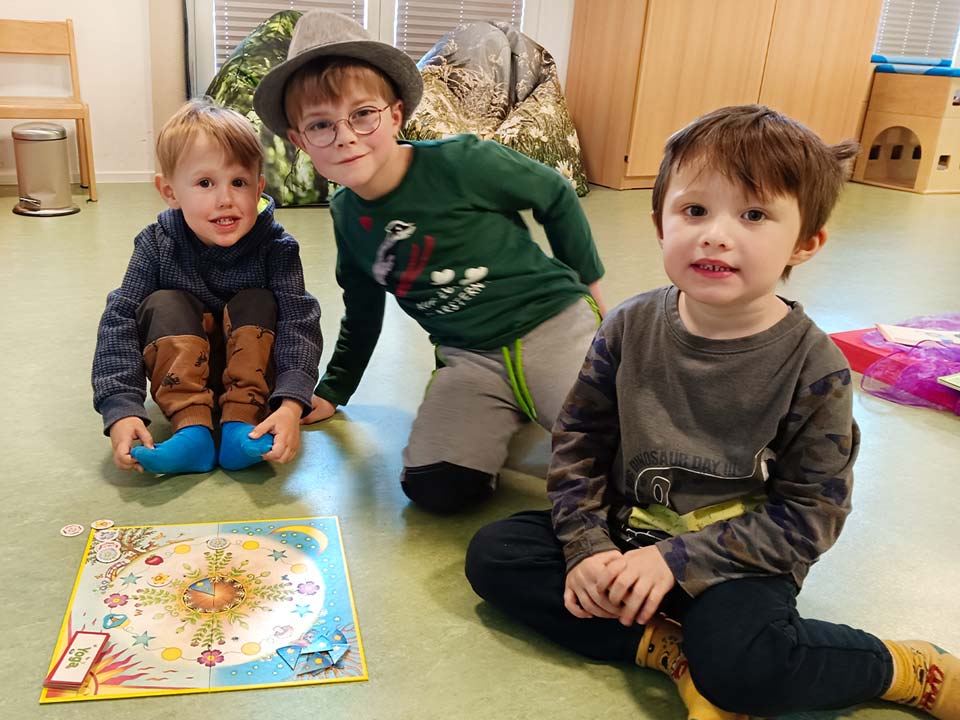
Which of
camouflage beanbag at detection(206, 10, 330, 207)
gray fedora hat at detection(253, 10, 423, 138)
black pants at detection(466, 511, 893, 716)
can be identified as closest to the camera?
black pants at detection(466, 511, 893, 716)

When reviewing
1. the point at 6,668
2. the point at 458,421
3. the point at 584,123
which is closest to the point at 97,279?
the point at 458,421

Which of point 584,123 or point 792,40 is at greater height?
point 792,40

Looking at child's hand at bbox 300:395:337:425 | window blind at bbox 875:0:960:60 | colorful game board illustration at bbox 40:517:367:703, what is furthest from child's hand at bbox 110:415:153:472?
window blind at bbox 875:0:960:60

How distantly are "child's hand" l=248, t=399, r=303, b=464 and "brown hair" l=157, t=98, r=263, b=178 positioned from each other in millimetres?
409


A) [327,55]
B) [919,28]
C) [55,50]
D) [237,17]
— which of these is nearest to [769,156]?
[327,55]

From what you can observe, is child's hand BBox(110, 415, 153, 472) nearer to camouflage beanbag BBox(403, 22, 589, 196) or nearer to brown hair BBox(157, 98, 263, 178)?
brown hair BBox(157, 98, 263, 178)

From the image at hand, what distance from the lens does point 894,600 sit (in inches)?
45.7

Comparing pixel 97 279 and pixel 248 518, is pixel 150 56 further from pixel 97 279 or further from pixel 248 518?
pixel 248 518

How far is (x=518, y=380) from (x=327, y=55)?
1.82 ft

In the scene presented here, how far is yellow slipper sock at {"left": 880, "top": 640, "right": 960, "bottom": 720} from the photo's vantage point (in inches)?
37.1

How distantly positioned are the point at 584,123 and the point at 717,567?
3822 millimetres

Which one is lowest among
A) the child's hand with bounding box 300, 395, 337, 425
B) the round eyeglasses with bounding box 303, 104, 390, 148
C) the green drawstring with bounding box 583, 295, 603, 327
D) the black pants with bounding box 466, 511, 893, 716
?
the child's hand with bounding box 300, 395, 337, 425

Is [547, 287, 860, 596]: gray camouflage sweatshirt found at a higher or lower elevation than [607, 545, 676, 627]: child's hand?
higher

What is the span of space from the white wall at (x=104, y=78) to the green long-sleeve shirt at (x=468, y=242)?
8.21 feet
